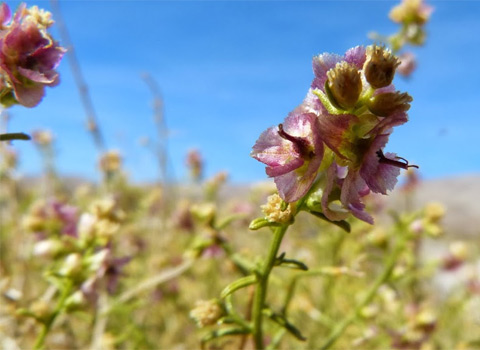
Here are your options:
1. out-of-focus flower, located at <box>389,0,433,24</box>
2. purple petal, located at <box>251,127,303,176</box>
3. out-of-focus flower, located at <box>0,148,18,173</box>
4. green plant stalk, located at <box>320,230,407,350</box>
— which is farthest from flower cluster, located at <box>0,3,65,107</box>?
out-of-focus flower, located at <box>0,148,18,173</box>

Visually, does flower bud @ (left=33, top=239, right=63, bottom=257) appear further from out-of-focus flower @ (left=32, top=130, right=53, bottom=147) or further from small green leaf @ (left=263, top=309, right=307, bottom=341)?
out-of-focus flower @ (left=32, top=130, right=53, bottom=147)

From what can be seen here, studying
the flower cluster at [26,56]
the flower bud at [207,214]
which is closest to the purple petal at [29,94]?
the flower cluster at [26,56]

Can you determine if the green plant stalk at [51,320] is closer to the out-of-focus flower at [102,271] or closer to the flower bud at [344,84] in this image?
the out-of-focus flower at [102,271]

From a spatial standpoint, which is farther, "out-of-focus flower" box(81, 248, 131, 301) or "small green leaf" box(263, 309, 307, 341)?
"out-of-focus flower" box(81, 248, 131, 301)

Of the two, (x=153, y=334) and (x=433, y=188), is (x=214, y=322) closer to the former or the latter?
(x=153, y=334)

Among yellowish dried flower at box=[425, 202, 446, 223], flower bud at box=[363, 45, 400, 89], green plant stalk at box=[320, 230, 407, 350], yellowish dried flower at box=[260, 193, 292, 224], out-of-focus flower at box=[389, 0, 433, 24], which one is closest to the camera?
flower bud at box=[363, 45, 400, 89]

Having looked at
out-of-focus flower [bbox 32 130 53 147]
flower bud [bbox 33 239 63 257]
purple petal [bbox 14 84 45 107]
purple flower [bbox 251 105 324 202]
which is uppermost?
out-of-focus flower [bbox 32 130 53 147]
